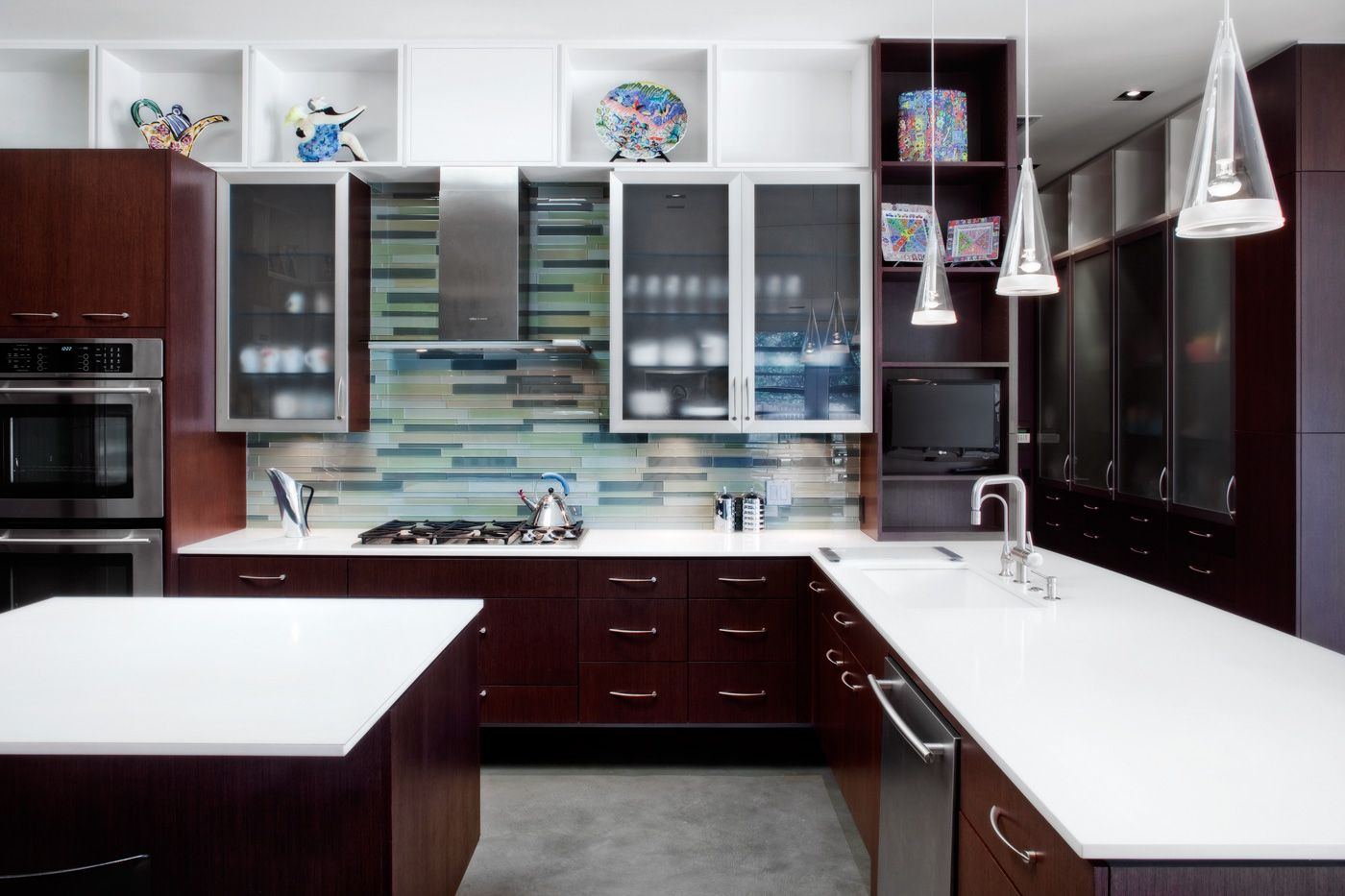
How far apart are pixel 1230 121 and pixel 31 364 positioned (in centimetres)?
349

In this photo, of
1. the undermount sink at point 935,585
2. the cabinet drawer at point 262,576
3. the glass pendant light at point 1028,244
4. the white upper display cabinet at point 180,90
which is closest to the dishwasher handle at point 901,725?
the undermount sink at point 935,585

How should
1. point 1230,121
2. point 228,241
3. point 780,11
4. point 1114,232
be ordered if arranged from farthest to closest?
point 1114,232
point 228,241
point 780,11
point 1230,121

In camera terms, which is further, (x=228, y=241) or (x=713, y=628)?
(x=228, y=241)

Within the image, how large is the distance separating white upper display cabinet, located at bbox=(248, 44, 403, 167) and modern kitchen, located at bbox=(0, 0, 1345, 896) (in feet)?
0.06

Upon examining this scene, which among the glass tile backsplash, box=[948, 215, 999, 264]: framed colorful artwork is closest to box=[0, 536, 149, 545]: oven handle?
the glass tile backsplash

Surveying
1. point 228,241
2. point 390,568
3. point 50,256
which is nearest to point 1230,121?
point 390,568

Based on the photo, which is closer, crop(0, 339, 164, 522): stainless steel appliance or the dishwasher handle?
the dishwasher handle

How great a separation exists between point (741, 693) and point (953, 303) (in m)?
1.76

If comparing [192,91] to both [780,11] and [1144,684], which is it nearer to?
[780,11]

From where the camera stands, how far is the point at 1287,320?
9.20ft

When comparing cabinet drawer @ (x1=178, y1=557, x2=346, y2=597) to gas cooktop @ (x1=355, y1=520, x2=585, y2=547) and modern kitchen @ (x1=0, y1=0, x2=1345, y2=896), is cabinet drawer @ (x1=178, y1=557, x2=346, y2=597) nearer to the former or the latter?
modern kitchen @ (x1=0, y1=0, x2=1345, y2=896)

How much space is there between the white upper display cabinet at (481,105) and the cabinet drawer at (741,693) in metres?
2.04

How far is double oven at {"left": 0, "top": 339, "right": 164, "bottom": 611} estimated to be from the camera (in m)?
2.76

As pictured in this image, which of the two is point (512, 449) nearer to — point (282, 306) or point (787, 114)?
point (282, 306)
